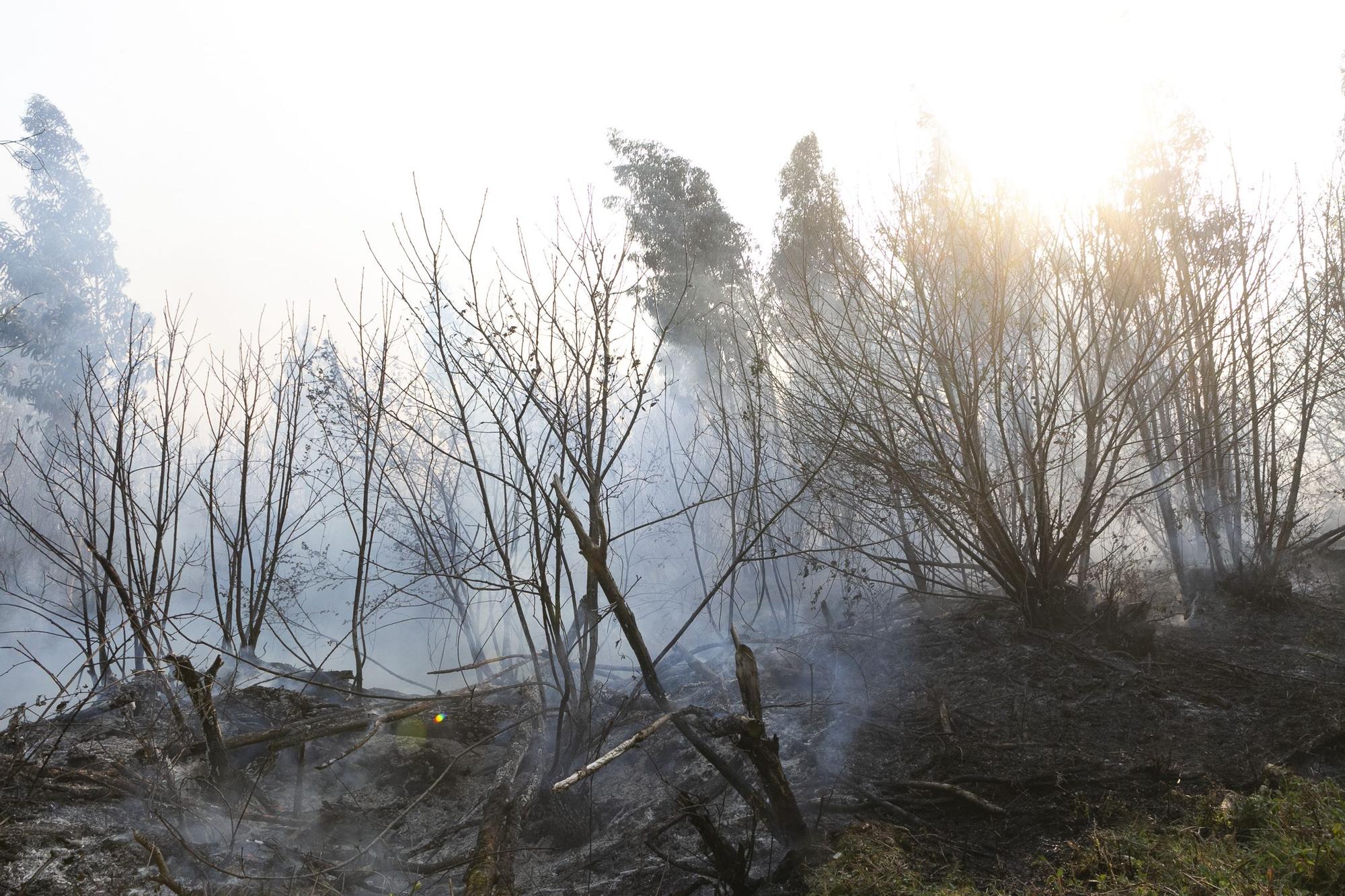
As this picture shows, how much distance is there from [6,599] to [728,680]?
24.6 metres

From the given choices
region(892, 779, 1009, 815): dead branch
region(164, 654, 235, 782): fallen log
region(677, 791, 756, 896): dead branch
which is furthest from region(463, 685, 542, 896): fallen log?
region(892, 779, 1009, 815): dead branch

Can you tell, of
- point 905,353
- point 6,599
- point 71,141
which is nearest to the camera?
point 905,353

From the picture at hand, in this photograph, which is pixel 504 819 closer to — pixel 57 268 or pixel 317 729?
pixel 317 729

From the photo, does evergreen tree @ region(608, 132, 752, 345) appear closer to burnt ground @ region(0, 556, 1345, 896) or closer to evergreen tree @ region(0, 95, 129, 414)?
burnt ground @ region(0, 556, 1345, 896)

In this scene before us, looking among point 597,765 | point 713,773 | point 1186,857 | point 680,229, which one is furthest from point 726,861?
point 680,229

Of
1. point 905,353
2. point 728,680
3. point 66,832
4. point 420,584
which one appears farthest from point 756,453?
point 420,584

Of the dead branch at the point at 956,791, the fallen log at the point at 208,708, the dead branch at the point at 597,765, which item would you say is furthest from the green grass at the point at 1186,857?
the fallen log at the point at 208,708

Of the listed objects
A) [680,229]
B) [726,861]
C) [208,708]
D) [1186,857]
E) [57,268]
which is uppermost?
[57,268]

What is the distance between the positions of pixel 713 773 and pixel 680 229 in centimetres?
1353

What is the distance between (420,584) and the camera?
1480cm

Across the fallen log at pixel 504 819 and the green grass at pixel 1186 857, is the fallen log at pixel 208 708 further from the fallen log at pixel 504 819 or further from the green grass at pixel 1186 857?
the green grass at pixel 1186 857

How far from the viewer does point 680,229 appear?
16.4 metres

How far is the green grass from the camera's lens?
8.50 ft

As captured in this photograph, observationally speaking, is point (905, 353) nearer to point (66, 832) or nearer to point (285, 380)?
point (285, 380)
